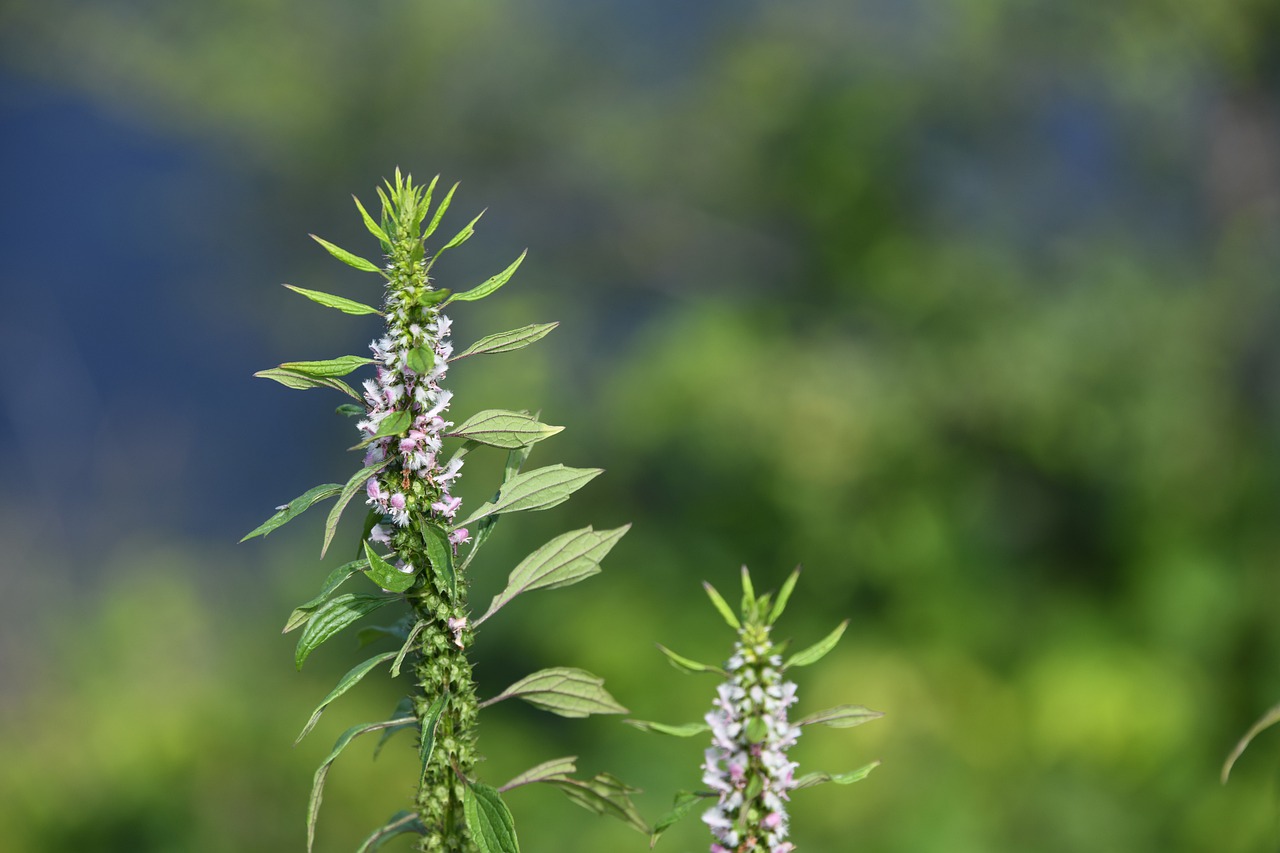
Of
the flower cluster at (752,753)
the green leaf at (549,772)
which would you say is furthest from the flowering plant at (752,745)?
the green leaf at (549,772)

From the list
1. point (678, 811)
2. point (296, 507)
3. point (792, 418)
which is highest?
point (792, 418)

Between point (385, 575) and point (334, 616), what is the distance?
0.06 m

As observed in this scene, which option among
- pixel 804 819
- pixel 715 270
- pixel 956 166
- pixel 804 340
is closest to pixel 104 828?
pixel 804 819

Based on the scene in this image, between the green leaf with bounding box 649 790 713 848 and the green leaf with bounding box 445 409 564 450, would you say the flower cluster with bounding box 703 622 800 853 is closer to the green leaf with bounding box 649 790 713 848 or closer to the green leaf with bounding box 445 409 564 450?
the green leaf with bounding box 649 790 713 848

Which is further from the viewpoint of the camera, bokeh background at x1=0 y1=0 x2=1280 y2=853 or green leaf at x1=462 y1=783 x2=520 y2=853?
bokeh background at x1=0 y1=0 x2=1280 y2=853

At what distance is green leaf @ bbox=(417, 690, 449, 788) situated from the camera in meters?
0.44

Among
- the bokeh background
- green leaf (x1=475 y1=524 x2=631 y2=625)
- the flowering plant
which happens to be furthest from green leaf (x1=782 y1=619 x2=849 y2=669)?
the bokeh background

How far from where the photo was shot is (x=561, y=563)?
551mm

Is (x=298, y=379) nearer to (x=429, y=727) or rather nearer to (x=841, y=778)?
(x=429, y=727)

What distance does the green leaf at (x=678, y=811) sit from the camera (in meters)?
0.43

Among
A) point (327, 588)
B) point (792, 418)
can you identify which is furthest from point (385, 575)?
point (792, 418)

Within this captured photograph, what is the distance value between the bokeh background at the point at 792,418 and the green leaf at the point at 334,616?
2211mm

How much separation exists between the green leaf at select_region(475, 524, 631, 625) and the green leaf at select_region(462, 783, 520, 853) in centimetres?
7

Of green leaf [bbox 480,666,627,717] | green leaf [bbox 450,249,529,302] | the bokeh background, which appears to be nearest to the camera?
green leaf [bbox 450,249,529,302]
